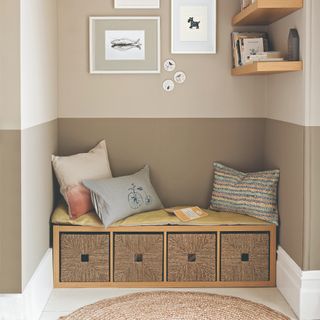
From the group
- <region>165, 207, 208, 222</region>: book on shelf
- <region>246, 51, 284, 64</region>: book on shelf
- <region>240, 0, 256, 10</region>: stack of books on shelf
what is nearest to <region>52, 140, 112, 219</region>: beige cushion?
<region>165, 207, 208, 222</region>: book on shelf

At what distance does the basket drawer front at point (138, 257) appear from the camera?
4566mm

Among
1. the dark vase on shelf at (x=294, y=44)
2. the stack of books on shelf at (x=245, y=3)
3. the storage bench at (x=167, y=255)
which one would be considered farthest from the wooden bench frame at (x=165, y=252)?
the stack of books on shelf at (x=245, y=3)

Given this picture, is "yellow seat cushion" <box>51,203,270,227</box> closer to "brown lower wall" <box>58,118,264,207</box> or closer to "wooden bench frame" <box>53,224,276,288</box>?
"wooden bench frame" <box>53,224,276,288</box>

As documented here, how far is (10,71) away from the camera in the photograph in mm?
3574

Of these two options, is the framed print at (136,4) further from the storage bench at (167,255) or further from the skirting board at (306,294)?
the skirting board at (306,294)

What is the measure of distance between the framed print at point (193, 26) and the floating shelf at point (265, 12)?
0.19 m

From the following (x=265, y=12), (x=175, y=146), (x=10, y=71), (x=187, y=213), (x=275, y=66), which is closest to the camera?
(x=10, y=71)

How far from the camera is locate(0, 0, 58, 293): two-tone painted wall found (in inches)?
140

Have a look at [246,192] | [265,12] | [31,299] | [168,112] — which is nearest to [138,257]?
[246,192]

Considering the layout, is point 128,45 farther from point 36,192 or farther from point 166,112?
point 36,192

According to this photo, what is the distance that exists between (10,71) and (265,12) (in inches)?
67.3

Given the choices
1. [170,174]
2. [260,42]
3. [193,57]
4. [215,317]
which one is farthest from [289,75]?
[215,317]

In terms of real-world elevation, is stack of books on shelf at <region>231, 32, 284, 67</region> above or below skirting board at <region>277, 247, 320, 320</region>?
above

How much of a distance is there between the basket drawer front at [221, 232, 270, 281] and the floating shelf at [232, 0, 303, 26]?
4.72 feet
